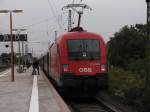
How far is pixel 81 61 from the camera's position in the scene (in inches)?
874

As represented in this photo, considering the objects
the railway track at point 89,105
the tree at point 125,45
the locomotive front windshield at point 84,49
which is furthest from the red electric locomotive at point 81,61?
the tree at point 125,45

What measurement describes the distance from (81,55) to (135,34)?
58.4 m

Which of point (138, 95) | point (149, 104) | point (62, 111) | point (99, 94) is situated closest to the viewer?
point (62, 111)

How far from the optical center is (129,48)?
7762 cm

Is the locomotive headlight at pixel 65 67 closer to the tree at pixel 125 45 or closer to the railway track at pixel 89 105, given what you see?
the railway track at pixel 89 105

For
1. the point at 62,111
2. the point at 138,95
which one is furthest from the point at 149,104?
the point at 62,111

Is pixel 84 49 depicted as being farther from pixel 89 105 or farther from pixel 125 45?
pixel 125 45

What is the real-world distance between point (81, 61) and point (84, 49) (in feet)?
2.48

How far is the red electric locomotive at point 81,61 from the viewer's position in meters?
21.8

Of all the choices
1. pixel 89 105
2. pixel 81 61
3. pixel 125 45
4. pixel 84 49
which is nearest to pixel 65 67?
pixel 81 61

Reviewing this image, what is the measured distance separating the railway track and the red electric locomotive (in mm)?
907

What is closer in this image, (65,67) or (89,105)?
(65,67)

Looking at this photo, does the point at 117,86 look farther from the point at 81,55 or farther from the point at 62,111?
the point at 62,111

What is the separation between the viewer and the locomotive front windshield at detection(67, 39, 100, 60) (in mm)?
22391
